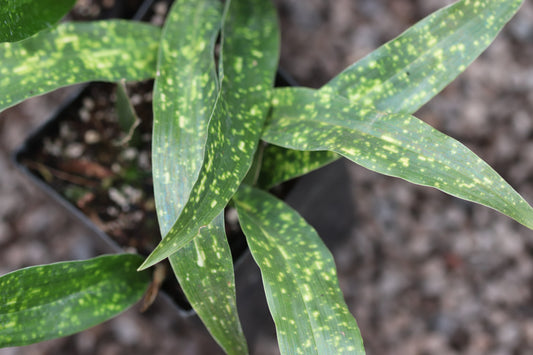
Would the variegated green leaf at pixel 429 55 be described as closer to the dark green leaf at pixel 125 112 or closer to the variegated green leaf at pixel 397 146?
the variegated green leaf at pixel 397 146

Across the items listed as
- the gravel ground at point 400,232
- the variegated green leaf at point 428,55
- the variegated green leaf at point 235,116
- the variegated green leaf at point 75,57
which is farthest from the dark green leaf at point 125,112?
the gravel ground at point 400,232

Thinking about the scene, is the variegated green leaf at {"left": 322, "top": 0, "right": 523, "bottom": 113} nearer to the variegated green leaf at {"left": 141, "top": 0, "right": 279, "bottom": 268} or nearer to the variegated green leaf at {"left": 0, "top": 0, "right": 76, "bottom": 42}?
the variegated green leaf at {"left": 141, "top": 0, "right": 279, "bottom": 268}

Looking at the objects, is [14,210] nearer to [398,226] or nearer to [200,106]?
[200,106]

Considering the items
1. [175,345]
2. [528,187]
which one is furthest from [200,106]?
A: [528,187]

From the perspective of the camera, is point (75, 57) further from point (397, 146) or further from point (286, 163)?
point (397, 146)

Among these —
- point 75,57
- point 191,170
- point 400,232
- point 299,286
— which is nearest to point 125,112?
point 75,57
